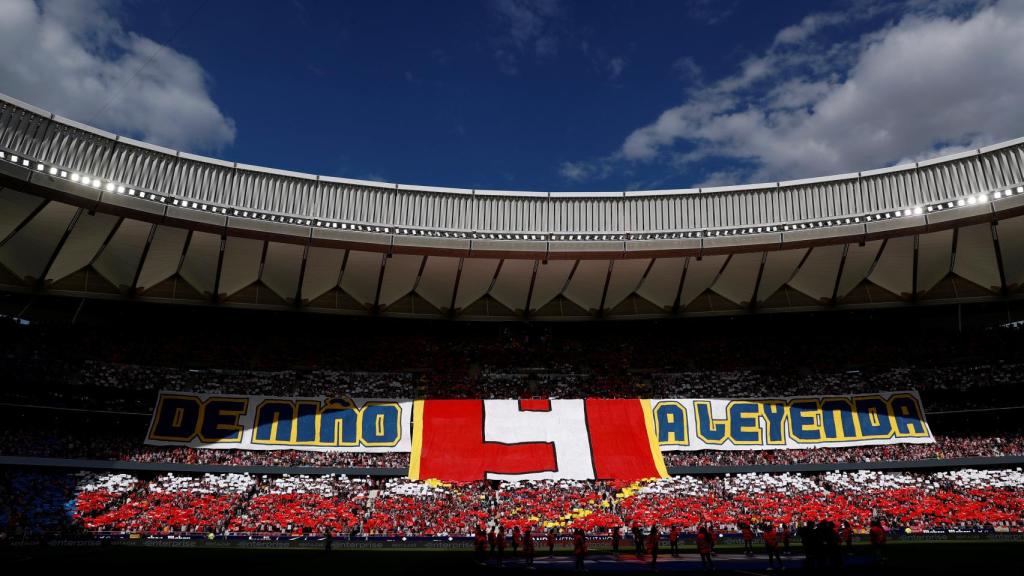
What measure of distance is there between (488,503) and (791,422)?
17.3 metres

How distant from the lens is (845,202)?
112 feet

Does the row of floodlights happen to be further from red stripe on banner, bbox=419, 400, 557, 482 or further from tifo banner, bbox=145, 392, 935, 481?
red stripe on banner, bbox=419, 400, 557, 482

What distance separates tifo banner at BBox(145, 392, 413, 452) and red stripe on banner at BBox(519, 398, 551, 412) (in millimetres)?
6209

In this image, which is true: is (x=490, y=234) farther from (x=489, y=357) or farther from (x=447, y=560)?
(x=447, y=560)

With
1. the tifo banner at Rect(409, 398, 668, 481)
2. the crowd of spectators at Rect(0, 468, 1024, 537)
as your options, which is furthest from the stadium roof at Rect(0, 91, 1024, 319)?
the crowd of spectators at Rect(0, 468, 1024, 537)

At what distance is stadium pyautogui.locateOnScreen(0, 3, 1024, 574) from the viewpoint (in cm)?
2894

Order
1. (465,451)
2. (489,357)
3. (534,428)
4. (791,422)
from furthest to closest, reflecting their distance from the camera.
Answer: (489,357) → (791,422) → (534,428) → (465,451)

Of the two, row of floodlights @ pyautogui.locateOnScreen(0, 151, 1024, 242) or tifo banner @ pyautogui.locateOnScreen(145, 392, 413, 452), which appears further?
tifo banner @ pyautogui.locateOnScreen(145, 392, 413, 452)

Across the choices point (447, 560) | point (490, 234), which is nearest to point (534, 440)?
point (490, 234)

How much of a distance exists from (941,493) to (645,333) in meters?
18.1

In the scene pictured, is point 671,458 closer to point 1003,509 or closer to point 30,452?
point 1003,509

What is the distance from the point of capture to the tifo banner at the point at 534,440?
34281 mm

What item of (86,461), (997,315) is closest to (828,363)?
(997,315)

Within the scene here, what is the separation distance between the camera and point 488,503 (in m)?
31.5
